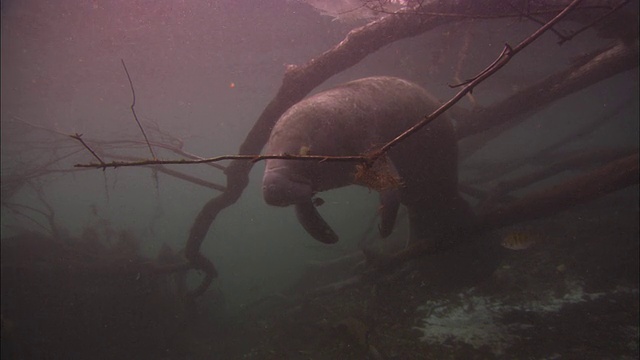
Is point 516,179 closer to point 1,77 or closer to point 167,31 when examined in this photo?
point 167,31

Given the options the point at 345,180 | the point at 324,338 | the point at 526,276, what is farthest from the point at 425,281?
the point at 345,180

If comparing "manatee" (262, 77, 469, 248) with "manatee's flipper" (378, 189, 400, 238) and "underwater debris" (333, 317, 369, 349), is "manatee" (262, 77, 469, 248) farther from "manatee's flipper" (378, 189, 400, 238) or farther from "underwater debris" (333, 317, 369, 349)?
"underwater debris" (333, 317, 369, 349)

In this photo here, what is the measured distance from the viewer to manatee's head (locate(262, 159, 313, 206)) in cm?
354

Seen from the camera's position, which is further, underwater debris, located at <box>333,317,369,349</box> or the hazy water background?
the hazy water background

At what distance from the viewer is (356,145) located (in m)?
4.09

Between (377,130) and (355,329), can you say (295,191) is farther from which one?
(355,329)

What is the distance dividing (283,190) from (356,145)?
1.15m

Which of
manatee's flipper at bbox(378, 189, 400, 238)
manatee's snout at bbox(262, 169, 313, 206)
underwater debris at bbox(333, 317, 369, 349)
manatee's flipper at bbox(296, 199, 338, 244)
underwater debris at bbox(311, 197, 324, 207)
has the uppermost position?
manatee's snout at bbox(262, 169, 313, 206)

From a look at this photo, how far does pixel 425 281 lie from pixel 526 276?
194cm

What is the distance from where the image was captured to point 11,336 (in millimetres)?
7648

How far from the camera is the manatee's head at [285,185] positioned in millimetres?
3535

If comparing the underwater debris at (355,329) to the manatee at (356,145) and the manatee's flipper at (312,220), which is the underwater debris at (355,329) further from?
the manatee's flipper at (312,220)

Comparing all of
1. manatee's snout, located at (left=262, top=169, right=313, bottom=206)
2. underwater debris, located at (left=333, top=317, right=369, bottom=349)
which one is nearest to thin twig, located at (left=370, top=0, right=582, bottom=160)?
manatee's snout, located at (left=262, top=169, right=313, bottom=206)

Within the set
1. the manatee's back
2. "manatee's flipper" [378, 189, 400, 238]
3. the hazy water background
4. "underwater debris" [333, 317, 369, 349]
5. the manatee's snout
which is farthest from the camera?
the hazy water background
